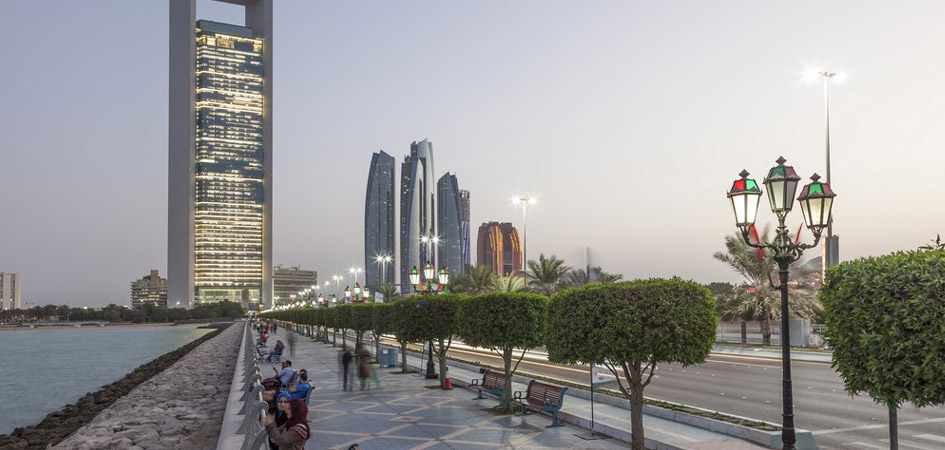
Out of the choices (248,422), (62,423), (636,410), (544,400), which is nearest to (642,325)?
(636,410)

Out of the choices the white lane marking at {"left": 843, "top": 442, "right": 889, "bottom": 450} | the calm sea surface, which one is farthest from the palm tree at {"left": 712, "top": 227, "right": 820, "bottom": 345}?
the calm sea surface

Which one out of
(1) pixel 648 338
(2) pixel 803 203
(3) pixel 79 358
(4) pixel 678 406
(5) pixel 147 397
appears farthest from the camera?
(3) pixel 79 358

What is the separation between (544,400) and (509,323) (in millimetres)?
2488

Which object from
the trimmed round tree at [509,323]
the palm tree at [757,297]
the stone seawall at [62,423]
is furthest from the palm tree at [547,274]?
the trimmed round tree at [509,323]

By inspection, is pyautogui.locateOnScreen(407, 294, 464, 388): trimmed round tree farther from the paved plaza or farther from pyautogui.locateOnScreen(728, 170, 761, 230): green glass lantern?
pyautogui.locateOnScreen(728, 170, 761, 230): green glass lantern

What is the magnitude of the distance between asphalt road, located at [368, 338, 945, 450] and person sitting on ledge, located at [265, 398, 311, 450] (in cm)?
1037

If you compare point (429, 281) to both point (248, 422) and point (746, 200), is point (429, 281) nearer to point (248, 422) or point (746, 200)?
point (248, 422)

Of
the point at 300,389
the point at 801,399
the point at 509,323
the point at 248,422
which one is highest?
the point at 509,323

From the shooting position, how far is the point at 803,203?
967cm

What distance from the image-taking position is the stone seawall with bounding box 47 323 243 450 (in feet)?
64.6

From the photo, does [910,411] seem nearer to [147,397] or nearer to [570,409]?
[570,409]

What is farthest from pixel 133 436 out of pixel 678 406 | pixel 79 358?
pixel 79 358

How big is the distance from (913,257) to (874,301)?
0.60 m

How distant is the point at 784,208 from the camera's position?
32.1ft
